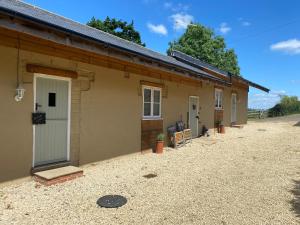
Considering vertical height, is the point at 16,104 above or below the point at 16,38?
below

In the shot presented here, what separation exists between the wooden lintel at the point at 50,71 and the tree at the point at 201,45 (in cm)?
3592

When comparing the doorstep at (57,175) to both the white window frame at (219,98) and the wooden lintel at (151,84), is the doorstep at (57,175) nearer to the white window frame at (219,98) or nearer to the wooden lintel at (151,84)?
the wooden lintel at (151,84)

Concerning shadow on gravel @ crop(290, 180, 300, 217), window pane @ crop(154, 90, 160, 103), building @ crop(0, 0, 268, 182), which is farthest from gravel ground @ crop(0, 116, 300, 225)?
window pane @ crop(154, 90, 160, 103)

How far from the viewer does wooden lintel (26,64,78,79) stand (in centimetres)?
621

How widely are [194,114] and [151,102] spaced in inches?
174

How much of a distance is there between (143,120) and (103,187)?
14.3 ft

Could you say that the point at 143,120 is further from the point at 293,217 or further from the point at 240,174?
the point at 293,217

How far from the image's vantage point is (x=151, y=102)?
10820mm

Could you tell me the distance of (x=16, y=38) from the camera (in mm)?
5973

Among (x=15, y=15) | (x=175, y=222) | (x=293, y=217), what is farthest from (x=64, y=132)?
(x=293, y=217)

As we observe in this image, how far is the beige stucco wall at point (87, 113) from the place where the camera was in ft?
19.4

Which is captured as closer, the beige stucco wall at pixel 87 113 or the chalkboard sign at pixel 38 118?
the beige stucco wall at pixel 87 113

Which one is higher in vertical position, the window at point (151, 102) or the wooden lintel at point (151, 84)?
the wooden lintel at point (151, 84)

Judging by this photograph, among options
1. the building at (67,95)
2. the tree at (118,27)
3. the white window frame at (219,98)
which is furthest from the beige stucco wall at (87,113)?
the tree at (118,27)
